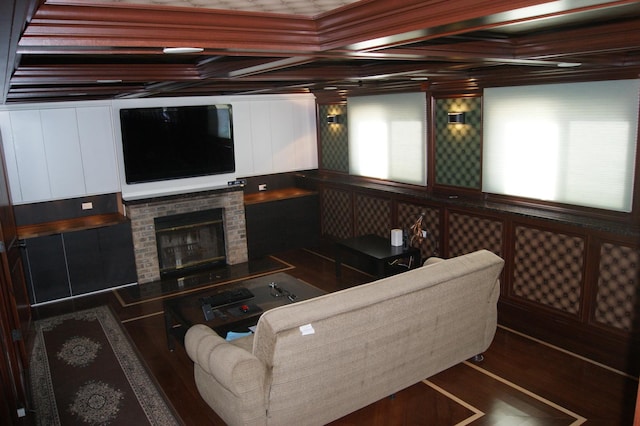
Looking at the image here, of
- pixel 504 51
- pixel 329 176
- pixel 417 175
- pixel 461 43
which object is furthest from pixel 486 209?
pixel 329 176

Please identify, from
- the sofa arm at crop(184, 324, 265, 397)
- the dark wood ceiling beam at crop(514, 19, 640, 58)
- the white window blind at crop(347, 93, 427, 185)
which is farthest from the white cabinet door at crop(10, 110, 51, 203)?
the dark wood ceiling beam at crop(514, 19, 640, 58)

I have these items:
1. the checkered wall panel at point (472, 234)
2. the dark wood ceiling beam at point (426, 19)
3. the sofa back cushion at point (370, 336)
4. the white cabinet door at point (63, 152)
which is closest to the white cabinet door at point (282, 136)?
the white cabinet door at point (63, 152)

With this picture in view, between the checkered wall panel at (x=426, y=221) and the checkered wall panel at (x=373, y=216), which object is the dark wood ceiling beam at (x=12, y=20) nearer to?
the checkered wall panel at (x=426, y=221)

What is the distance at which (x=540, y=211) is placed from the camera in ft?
16.2

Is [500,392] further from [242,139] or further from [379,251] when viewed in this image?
[242,139]

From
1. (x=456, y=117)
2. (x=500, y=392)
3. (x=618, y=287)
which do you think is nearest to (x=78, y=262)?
(x=456, y=117)

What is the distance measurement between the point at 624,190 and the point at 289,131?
489cm

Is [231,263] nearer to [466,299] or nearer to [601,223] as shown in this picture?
[466,299]

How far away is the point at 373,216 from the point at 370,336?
369cm

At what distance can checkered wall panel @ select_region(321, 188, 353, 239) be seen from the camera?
7477 mm

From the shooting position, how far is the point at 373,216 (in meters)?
6.99

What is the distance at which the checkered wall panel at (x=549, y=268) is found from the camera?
454cm

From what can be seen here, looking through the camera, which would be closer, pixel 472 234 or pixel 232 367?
pixel 232 367

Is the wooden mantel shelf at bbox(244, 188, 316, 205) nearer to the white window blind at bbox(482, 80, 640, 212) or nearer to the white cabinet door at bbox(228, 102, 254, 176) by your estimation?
the white cabinet door at bbox(228, 102, 254, 176)
